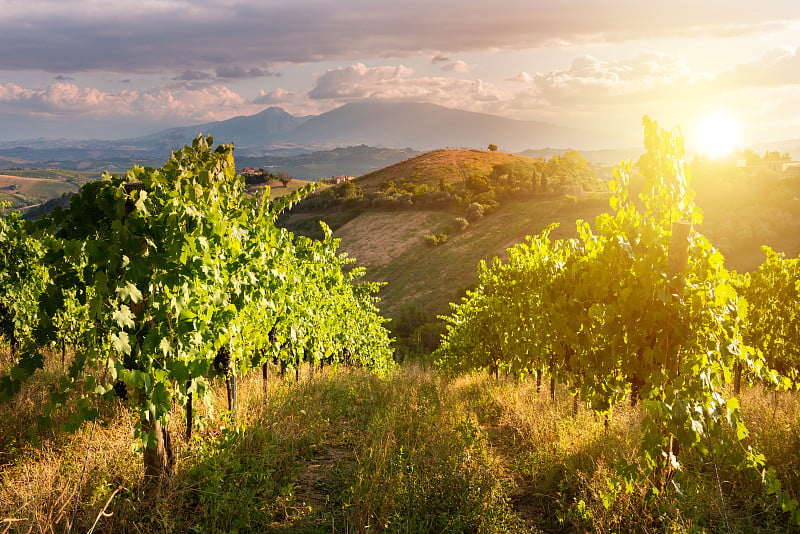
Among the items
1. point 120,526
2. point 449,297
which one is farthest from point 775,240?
point 120,526

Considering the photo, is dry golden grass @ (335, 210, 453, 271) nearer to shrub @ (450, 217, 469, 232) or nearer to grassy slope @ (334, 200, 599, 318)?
grassy slope @ (334, 200, 599, 318)

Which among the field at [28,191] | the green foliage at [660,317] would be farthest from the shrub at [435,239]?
the field at [28,191]

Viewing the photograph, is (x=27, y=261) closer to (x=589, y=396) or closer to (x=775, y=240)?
(x=589, y=396)

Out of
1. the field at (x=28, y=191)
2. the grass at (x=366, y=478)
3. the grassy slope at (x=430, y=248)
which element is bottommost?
the grassy slope at (x=430, y=248)

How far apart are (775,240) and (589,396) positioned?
43649 mm

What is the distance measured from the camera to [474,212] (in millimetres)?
60188

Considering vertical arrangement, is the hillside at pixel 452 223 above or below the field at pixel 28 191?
below

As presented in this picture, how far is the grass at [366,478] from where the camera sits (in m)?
3.84

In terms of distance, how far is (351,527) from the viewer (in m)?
3.84

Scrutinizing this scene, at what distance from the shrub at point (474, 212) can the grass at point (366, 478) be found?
54129 millimetres

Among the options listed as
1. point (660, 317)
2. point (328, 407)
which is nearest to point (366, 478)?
point (328, 407)

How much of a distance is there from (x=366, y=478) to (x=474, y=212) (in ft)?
188

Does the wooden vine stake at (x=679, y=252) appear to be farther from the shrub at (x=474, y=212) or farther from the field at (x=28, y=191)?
the field at (x=28, y=191)

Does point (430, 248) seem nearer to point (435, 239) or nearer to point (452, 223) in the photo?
point (435, 239)
